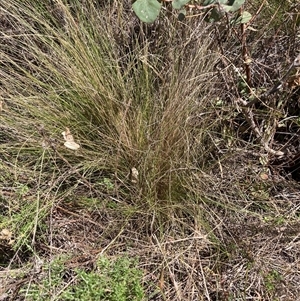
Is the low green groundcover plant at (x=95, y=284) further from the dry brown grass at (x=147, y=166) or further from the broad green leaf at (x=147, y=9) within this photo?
the broad green leaf at (x=147, y=9)

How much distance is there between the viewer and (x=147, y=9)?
3.19 ft

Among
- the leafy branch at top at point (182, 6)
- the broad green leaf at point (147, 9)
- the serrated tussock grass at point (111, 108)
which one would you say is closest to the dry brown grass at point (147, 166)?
the serrated tussock grass at point (111, 108)

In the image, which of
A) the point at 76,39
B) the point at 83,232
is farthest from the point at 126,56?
the point at 83,232

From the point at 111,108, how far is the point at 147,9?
579 millimetres

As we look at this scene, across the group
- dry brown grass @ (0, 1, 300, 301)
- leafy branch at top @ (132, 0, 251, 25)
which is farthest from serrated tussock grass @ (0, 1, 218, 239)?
leafy branch at top @ (132, 0, 251, 25)

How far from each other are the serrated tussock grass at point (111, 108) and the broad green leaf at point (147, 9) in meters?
0.50

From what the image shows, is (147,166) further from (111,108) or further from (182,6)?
(182,6)

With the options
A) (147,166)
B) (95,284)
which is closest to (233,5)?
(147,166)

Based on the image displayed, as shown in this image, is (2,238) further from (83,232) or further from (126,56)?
(126,56)

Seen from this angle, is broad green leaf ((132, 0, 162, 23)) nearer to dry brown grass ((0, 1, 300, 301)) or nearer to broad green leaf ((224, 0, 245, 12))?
broad green leaf ((224, 0, 245, 12))

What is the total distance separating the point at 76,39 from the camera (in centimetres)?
157

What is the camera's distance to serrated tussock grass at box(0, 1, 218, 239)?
1458 millimetres

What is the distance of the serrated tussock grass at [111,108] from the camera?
4.78 ft

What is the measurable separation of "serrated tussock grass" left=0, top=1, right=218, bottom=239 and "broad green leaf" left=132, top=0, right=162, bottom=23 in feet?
1.65
